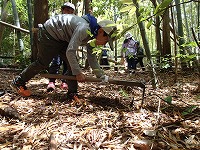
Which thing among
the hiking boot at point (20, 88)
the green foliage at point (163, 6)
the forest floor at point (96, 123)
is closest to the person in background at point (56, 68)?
the forest floor at point (96, 123)

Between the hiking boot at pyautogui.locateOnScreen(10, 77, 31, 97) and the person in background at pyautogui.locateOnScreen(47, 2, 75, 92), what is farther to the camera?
the person in background at pyautogui.locateOnScreen(47, 2, 75, 92)

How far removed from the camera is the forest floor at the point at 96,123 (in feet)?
5.35

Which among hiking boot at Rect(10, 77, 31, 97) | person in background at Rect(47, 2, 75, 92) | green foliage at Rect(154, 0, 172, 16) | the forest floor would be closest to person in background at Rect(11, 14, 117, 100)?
hiking boot at Rect(10, 77, 31, 97)

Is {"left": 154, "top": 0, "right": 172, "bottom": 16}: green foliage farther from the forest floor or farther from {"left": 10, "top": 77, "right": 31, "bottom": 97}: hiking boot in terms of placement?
{"left": 10, "top": 77, "right": 31, "bottom": 97}: hiking boot

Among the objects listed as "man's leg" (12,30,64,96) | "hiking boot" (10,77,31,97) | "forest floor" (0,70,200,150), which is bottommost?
"forest floor" (0,70,200,150)

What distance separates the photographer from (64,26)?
2.71 metres

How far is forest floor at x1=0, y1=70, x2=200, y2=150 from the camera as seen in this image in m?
1.63

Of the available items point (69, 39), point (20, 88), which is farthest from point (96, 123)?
point (20, 88)

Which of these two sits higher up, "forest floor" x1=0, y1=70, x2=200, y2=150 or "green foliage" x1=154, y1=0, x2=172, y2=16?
"green foliage" x1=154, y1=0, x2=172, y2=16

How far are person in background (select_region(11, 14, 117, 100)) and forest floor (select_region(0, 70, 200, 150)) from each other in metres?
0.26

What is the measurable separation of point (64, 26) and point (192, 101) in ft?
6.03

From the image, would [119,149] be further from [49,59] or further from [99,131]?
[49,59]

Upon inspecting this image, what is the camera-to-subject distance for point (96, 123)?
80.2 inches

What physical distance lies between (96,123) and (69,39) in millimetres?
1227
